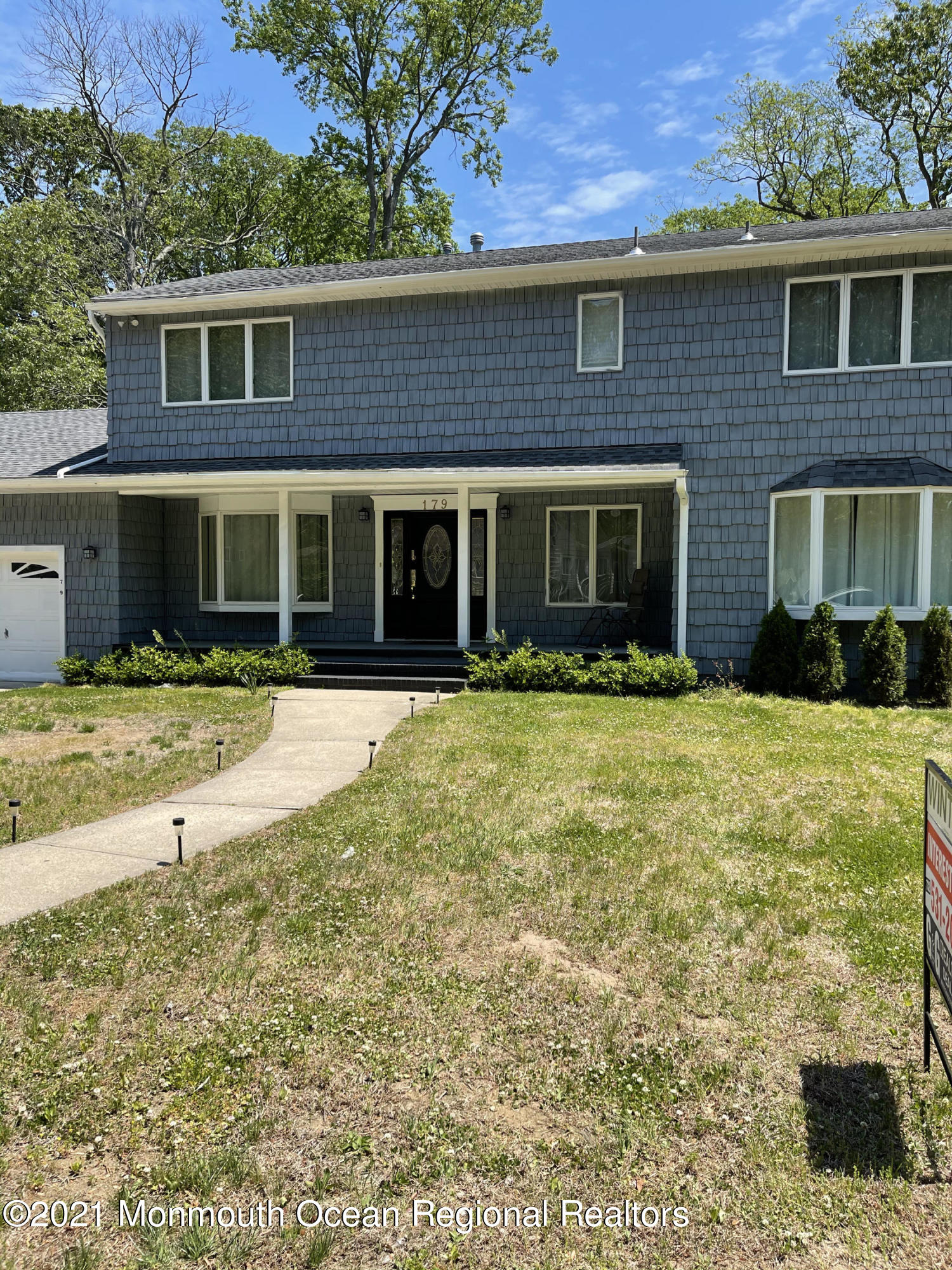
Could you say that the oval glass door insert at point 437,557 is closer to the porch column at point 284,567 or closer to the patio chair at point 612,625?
the porch column at point 284,567

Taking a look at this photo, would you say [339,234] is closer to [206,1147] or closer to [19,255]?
[19,255]

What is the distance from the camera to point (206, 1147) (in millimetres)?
2475

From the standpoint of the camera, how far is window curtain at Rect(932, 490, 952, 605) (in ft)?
34.4

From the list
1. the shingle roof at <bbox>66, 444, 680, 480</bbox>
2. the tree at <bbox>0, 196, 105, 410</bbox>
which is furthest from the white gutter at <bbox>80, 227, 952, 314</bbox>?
the tree at <bbox>0, 196, 105, 410</bbox>

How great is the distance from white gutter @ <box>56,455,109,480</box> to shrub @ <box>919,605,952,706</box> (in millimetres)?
11688

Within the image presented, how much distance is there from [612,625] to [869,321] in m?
5.22

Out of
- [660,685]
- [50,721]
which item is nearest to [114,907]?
[50,721]

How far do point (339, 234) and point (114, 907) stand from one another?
27.8m

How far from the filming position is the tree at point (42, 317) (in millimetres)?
23797

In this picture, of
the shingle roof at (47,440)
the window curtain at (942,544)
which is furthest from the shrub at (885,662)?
the shingle roof at (47,440)

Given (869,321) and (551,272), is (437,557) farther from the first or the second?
(869,321)

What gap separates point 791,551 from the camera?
11.1m

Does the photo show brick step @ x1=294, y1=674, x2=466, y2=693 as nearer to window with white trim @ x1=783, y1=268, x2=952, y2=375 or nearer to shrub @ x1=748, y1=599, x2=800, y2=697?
shrub @ x1=748, y1=599, x2=800, y2=697

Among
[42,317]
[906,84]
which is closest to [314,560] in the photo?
[42,317]
